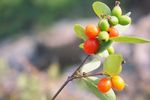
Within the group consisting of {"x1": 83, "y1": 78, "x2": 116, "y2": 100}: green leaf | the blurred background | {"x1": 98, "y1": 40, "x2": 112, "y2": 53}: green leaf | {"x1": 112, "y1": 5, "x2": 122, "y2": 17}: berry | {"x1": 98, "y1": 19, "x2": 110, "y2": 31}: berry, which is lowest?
the blurred background

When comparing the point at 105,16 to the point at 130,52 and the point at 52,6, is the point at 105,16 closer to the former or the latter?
the point at 130,52

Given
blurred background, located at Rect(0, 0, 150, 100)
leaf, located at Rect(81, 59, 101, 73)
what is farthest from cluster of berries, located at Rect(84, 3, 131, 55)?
blurred background, located at Rect(0, 0, 150, 100)

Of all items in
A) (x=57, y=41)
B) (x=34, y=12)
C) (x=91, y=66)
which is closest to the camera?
(x=91, y=66)

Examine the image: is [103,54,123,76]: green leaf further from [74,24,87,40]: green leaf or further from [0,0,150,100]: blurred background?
[0,0,150,100]: blurred background

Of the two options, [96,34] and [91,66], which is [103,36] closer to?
[96,34]

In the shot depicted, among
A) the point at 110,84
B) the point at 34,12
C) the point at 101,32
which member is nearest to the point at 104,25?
the point at 101,32

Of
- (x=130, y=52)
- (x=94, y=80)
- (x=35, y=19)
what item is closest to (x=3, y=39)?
(x=35, y=19)
